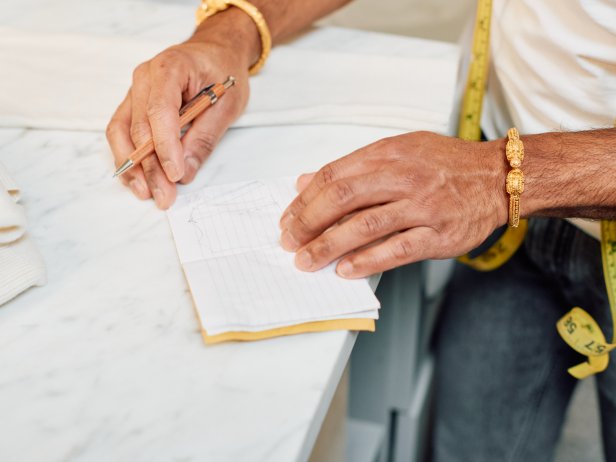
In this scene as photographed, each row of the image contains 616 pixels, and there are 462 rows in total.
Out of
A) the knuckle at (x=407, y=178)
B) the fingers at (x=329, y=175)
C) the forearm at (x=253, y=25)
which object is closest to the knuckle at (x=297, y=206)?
the fingers at (x=329, y=175)

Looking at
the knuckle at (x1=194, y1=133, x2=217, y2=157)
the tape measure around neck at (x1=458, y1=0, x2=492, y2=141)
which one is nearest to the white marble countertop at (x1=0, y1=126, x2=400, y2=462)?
the knuckle at (x1=194, y1=133, x2=217, y2=157)

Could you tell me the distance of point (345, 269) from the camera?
2.26 feet

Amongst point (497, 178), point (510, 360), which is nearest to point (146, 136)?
point (497, 178)

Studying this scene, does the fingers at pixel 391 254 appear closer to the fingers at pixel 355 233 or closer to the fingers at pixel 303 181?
the fingers at pixel 355 233

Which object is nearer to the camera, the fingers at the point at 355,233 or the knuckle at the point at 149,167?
the fingers at the point at 355,233

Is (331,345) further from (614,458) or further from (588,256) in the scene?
(614,458)

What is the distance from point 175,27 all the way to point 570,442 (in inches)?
53.9

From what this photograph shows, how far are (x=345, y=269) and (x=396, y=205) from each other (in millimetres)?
90

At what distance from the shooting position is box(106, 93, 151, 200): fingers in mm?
807

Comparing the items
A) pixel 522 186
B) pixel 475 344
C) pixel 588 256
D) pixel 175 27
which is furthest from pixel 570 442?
pixel 175 27

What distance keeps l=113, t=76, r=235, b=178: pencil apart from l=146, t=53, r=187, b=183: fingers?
0.04ft

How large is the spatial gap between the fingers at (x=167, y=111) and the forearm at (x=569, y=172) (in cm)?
36

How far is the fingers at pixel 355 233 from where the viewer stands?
69 centimetres

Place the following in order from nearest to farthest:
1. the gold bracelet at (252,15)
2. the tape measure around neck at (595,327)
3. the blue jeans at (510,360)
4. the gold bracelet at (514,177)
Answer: the gold bracelet at (514,177), the tape measure around neck at (595,327), the gold bracelet at (252,15), the blue jeans at (510,360)
